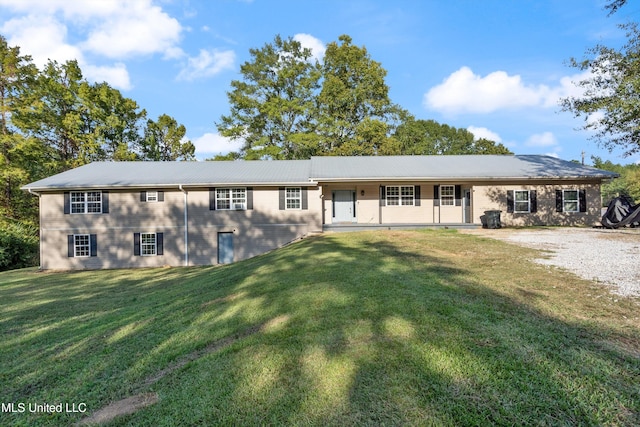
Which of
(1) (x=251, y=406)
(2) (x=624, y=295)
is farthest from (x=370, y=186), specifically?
(1) (x=251, y=406)

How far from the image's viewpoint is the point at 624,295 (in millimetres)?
4949

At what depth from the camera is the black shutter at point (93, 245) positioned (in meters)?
16.0

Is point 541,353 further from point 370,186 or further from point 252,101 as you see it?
point 252,101

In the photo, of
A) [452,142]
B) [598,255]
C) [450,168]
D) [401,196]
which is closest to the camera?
[598,255]

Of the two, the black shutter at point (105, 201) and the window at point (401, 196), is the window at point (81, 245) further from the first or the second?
the window at point (401, 196)

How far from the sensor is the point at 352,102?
28.2m

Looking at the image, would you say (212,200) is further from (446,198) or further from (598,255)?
(598,255)

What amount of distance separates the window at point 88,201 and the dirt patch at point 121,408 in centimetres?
1600

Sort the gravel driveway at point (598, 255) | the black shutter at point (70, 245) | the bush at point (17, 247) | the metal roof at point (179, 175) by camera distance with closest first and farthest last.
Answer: the gravel driveway at point (598, 255) → the metal roof at point (179, 175) → the black shutter at point (70, 245) → the bush at point (17, 247)

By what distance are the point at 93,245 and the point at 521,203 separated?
71.8 feet

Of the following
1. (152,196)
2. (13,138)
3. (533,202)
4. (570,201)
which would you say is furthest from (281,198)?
(13,138)

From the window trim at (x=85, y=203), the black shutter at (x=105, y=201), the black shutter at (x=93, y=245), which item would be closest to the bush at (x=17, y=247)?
the window trim at (x=85, y=203)

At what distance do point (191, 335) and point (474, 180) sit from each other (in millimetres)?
14989

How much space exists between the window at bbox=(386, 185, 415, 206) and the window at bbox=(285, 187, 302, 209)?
185 inches
